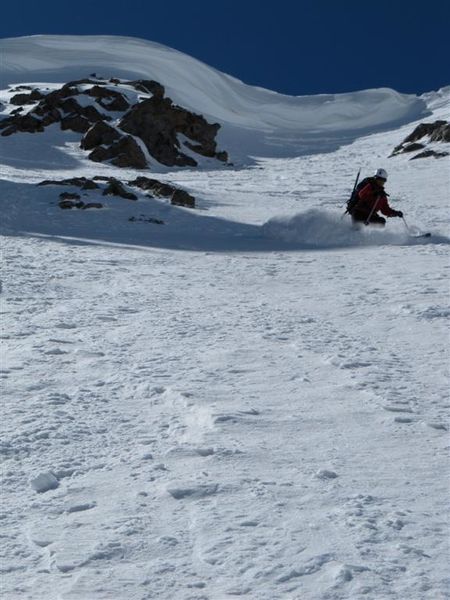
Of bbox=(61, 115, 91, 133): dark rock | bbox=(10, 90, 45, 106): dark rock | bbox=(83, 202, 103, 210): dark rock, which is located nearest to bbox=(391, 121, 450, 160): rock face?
bbox=(61, 115, 91, 133): dark rock

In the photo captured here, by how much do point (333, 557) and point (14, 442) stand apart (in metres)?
2.15

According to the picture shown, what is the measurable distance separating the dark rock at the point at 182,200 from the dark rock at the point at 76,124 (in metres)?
23.5

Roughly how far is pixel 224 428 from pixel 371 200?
10505 mm

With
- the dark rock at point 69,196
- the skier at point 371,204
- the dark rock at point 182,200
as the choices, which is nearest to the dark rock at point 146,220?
the dark rock at point 182,200

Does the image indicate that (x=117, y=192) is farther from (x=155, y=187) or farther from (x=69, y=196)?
(x=155, y=187)

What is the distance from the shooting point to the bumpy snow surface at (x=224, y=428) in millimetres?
3533

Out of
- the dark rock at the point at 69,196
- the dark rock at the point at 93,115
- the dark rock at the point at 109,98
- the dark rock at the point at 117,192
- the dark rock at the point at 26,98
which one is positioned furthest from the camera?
the dark rock at the point at 26,98

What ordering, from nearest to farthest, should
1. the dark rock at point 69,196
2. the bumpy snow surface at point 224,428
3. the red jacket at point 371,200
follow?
the bumpy snow surface at point 224,428
the red jacket at point 371,200
the dark rock at point 69,196

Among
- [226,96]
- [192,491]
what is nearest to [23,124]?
[226,96]

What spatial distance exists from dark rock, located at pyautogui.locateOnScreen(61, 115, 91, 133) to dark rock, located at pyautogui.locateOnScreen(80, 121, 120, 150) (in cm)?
294

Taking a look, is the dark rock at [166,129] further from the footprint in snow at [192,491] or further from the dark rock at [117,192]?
the footprint in snow at [192,491]

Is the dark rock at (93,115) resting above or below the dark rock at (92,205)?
above

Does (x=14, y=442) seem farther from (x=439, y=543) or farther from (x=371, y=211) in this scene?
(x=371, y=211)

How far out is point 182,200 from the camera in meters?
20.7
